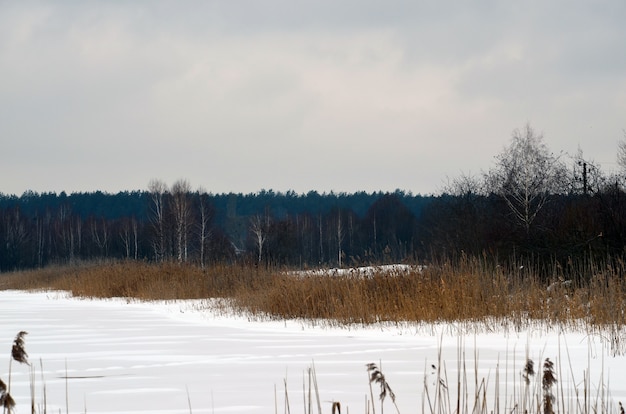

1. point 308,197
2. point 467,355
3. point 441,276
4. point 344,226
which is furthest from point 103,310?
point 308,197

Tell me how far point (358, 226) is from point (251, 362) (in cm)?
6221

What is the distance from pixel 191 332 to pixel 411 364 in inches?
163

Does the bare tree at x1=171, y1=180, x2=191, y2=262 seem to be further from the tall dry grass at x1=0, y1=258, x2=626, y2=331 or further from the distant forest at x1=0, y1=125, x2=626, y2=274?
the tall dry grass at x1=0, y1=258, x2=626, y2=331

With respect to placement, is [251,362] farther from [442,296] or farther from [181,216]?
[181,216]

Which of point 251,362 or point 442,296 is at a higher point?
point 442,296

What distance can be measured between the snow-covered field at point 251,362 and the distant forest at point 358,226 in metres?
3.15

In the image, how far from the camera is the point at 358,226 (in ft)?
223

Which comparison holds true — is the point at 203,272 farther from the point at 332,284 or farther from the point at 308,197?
the point at 308,197

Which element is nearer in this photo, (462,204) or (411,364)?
(411,364)

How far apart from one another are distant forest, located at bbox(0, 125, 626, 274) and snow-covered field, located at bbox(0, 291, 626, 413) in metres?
3.15

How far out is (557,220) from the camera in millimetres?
15359

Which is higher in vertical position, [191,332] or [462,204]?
[462,204]

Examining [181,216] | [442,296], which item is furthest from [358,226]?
[442,296]

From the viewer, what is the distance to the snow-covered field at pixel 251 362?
162 inches
